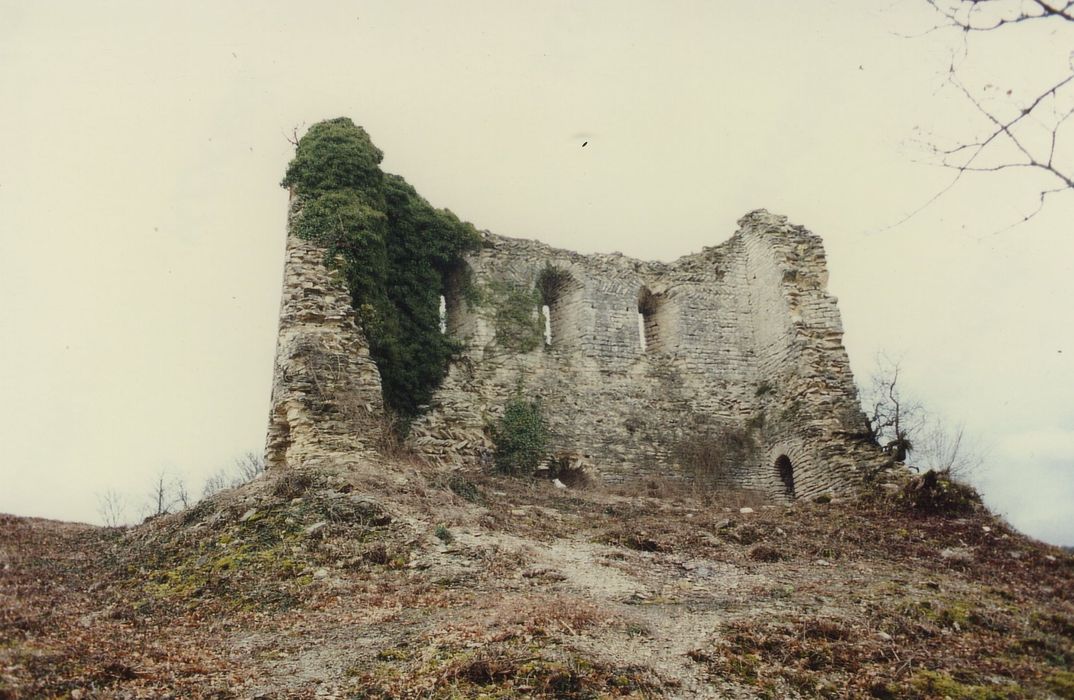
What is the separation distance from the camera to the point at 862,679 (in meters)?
5.99

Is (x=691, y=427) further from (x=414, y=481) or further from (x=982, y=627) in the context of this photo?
(x=982, y=627)

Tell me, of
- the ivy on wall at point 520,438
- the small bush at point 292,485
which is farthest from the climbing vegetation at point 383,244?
the small bush at point 292,485

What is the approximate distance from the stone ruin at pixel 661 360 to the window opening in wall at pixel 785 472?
37 mm

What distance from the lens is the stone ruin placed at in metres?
16.0

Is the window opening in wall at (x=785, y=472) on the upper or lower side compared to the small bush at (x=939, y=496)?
upper

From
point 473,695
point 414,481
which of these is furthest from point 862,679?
point 414,481

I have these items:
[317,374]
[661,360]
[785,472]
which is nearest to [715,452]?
[785,472]

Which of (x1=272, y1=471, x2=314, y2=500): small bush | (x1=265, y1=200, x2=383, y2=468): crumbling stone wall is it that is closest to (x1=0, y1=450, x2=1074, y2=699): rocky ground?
(x1=272, y1=471, x2=314, y2=500): small bush

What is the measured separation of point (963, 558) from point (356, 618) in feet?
26.3

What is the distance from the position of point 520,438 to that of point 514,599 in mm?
8197

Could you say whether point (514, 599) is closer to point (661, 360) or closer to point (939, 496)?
point (939, 496)

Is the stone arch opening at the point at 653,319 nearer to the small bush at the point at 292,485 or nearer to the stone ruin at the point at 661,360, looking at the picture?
the stone ruin at the point at 661,360

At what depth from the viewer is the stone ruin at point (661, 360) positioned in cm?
1595

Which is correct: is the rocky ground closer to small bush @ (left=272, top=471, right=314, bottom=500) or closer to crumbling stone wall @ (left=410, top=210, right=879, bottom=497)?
small bush @ (left=272, top=471, right=314, bottom=500)
